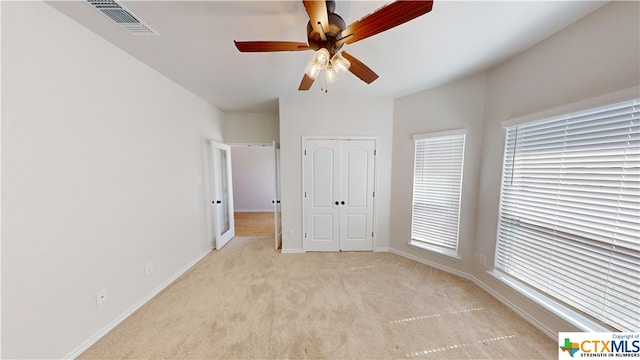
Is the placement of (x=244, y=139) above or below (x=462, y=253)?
above

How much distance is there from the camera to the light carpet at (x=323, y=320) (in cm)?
153

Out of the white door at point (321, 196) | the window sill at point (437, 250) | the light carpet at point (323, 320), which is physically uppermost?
the white door at point (321, 196)

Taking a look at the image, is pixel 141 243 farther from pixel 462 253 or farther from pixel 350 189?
pixel 462 253

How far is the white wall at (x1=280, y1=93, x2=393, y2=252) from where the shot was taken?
3129 millimetres

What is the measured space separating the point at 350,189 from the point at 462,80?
2.06 m

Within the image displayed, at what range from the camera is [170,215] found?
98.2 inches

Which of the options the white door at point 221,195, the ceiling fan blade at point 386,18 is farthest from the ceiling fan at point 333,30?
the white door at point 221,195

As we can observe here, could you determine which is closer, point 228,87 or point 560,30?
point 560,30

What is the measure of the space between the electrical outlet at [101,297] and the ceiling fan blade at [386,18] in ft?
9.11

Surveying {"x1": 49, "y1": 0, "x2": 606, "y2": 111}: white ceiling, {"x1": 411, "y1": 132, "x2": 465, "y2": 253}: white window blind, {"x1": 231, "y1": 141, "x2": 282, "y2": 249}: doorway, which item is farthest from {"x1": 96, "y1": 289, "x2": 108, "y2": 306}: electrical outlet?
{"x1": 231, "y1": 141, "x2": 282, "y2": 249}: doorway

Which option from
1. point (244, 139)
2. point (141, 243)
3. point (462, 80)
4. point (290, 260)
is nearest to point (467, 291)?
point (290, 260)

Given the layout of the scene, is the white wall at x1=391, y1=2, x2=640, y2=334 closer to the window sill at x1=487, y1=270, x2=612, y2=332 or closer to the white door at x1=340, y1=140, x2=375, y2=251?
the window sill at x1=487, y1=270, x2=612, y2=332

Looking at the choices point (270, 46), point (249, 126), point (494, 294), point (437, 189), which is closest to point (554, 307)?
point (494, 294)

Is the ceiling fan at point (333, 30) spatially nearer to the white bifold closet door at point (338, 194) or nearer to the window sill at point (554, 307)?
the white bifold closet door at point (338, 194)
